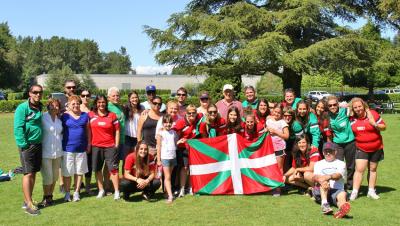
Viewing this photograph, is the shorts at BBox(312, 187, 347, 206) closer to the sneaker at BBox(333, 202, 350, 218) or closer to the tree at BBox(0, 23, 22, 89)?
the sneaker at BBox(333, 202, 350, 218)

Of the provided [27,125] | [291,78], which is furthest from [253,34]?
[27,125]

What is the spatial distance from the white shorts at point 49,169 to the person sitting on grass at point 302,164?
12.4 feet

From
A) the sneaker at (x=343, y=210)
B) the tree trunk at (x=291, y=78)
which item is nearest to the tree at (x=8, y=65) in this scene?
the tree trunk at (x=291, y=78)

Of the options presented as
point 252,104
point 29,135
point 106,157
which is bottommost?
point 106,157

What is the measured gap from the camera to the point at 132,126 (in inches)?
318

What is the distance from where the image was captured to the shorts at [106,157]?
7.48 metres

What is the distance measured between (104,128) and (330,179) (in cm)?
361

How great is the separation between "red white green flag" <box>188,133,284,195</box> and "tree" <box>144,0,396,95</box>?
64.6 feet

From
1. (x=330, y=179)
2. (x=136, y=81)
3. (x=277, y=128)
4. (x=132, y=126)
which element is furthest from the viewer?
(x=136, y=81)

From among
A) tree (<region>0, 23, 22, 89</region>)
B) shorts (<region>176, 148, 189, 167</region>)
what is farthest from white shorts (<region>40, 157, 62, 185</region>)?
tree (<region>0, 23, 22, 89</region>)

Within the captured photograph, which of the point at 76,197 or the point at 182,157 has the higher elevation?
the point at 182,157

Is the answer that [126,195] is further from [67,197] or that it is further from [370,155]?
[370,155]

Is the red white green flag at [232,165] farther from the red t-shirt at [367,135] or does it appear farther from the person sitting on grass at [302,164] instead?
the red t-shirt at [367,135]

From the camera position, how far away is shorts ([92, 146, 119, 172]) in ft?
24.6
